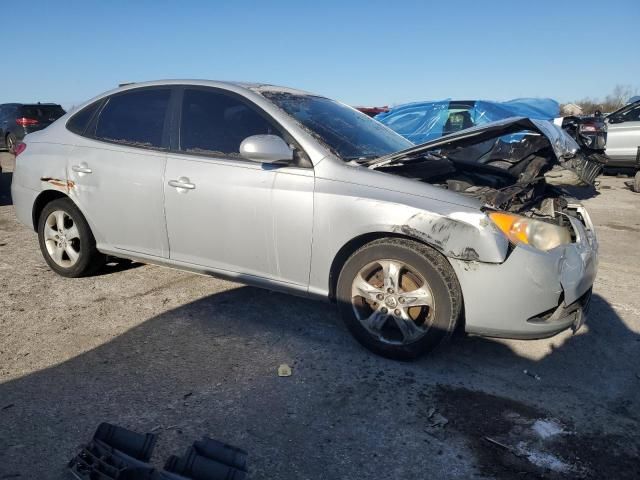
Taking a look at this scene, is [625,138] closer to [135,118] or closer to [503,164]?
[503,164]

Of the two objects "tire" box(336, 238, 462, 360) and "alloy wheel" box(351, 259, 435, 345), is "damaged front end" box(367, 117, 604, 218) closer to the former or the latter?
"tire" box(336, 238, 462, 360)

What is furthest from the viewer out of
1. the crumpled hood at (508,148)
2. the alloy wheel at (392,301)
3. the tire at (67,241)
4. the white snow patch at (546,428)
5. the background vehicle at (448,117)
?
the background vehicle at (448,117)

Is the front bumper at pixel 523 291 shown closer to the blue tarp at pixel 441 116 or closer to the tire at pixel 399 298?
the tire at pixel 399 298

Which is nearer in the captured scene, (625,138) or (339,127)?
(339,127)

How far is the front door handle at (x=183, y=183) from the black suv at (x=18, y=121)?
15736 mm

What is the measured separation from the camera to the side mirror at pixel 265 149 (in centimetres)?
321

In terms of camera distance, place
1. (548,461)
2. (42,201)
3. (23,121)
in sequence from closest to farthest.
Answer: (548,461)
(42,201)
(23,121)

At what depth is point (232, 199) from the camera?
3494mm

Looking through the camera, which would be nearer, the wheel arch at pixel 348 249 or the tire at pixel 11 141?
the wheel arch at pixel 348 249

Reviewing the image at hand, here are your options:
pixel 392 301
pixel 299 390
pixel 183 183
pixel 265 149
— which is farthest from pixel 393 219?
pixel 183 183

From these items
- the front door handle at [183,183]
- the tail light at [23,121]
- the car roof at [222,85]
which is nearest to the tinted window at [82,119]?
the car roof at [222,85]

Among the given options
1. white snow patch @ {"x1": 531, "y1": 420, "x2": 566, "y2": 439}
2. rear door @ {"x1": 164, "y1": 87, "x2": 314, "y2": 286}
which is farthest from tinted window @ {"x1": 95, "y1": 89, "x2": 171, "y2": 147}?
white snow patch @ {"x1": 531, "y1": 420, "x2": 566, "y2": 439}

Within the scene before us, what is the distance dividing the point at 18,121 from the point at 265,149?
672 inches

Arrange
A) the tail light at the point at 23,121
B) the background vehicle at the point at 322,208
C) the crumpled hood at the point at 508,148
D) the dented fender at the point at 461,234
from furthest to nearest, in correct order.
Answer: the tail light at the point at 23,121 → the crumpled hood at the point at 508,148 → the background vehicle at the point at 322,208 → the dented fender at the point at 461,234
